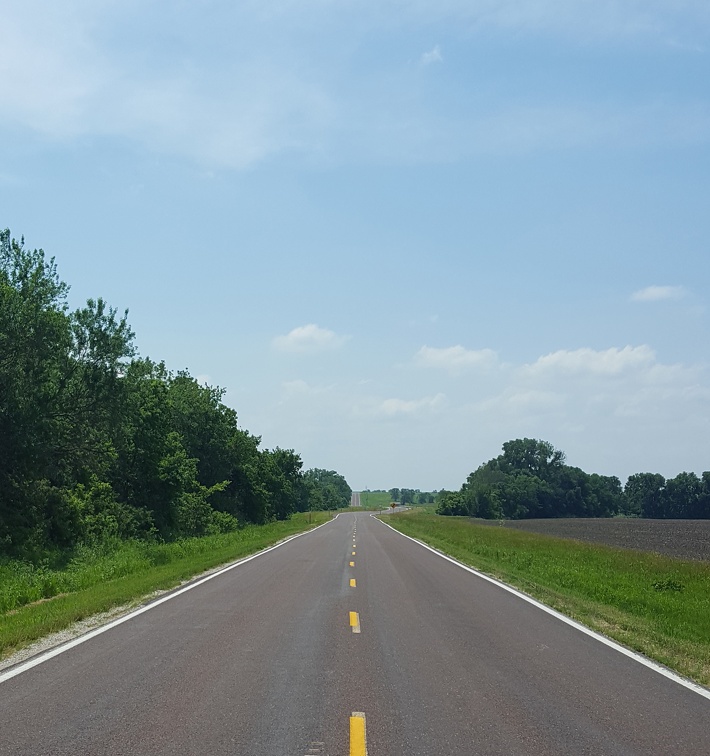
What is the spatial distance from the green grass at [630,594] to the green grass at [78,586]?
9.13 m

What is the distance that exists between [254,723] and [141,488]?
38.4 meters

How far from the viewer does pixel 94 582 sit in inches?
786

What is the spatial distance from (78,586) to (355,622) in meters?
9.42

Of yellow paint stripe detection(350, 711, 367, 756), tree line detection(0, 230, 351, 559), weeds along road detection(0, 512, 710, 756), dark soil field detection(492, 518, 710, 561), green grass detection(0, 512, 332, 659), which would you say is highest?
tree line detection(0, 230, 351, 559)

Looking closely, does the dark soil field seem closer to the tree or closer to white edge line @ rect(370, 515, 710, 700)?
white edge line @ rect(370, 515, 710, 700)

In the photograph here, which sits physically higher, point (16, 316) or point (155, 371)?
point (155, 371)

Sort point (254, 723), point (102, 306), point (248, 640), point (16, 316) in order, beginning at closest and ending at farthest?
point (254, 723), point (248, 640), point (16, 316), point (102, 306)

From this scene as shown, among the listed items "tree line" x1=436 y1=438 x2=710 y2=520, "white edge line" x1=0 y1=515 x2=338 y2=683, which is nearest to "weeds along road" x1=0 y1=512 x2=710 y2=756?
"white edge line" x1=0 y1=515 x2=338 y2=683

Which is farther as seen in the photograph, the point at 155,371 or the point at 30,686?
the point at 155,371

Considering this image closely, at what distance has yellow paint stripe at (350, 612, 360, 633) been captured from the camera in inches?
483

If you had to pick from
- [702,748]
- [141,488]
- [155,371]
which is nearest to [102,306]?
[141,488]

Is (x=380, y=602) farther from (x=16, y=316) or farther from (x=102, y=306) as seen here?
(x=102, y=306)

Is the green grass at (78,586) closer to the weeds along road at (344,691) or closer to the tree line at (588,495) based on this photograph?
the weeds along road at (344,691)

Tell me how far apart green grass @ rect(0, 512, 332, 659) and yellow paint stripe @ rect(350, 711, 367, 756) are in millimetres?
5445
